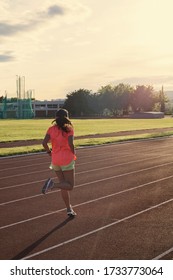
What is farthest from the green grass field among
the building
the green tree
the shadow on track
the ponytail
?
the building

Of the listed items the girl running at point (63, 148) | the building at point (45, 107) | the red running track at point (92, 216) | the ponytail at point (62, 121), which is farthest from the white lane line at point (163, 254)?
the building at point (45, 107)

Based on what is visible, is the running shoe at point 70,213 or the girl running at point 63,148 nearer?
the girl running at point 63,148

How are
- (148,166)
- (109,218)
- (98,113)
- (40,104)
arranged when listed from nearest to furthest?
(109,218) → (148,166) → (98,113) → (40,104)

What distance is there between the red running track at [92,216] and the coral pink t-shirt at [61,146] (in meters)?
1.06

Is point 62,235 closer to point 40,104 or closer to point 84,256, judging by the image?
point 84,256

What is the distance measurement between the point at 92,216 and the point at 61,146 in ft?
4.68

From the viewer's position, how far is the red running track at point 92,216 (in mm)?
6184

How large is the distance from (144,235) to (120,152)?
1318 centimetres

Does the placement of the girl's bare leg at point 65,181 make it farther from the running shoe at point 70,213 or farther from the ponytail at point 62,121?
the ponytail at point 62,121

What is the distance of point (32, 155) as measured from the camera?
19062mm

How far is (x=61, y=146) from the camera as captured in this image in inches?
305

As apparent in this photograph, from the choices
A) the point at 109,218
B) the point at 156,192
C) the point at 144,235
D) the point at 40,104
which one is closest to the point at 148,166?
the point at 156,192

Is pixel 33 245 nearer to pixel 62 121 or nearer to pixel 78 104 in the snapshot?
pixel 62 121

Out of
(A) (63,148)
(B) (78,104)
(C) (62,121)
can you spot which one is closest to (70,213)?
(A) (63,148)
